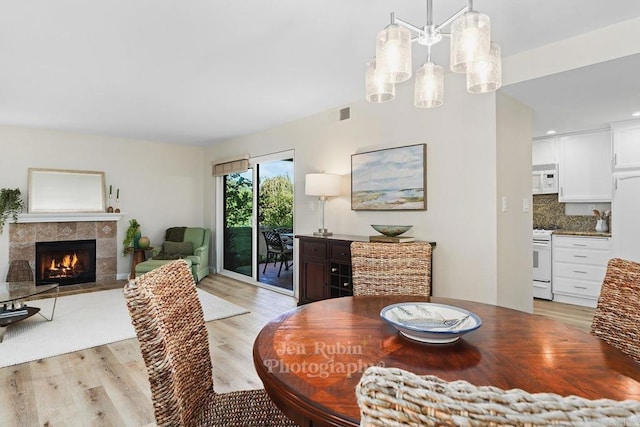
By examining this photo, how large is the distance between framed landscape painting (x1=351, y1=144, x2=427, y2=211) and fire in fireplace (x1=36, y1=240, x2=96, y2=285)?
15.0ft

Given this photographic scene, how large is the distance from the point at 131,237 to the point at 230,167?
206 centimetres

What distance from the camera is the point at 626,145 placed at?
3.98m

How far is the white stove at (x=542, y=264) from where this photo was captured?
14.9ft

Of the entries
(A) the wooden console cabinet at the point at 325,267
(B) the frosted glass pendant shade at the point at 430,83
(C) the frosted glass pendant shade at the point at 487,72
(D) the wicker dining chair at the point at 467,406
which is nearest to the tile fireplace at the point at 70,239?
(A) the wooden console cabinet at the point at 325,267

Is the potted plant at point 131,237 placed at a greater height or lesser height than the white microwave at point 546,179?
lesser

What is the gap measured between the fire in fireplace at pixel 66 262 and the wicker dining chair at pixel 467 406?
21.3 ft

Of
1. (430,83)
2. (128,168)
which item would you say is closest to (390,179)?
(430,83)

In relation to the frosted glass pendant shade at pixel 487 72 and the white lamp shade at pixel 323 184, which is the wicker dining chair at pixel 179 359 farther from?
the white lamp shade at pixel 323 184

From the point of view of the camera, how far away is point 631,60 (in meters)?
2.36

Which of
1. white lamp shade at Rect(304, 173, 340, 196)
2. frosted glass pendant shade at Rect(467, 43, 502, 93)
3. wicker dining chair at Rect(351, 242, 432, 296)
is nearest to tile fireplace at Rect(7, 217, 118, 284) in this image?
white lamp shade at Rect(304, 173, 340, 196)

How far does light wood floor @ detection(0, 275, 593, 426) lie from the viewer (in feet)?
6.70

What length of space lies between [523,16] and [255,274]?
4762 mm

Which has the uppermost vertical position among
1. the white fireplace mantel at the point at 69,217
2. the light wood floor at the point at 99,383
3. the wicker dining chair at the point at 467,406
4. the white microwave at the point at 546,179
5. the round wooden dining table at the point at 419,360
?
the white microwave at the point at 546,179

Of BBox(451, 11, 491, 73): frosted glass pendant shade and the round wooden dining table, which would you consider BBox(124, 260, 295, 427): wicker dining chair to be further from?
BBox(451, 11, 491, 73): frosted glass pendant shade
